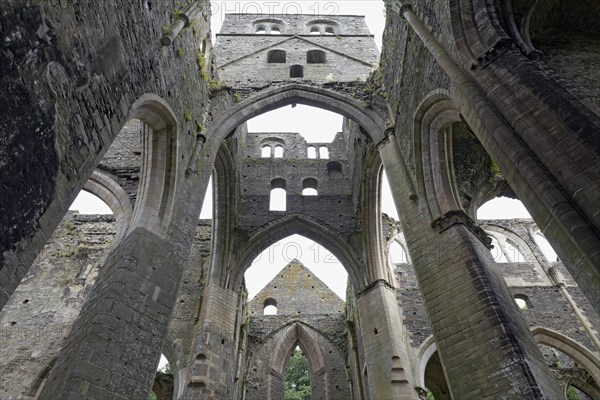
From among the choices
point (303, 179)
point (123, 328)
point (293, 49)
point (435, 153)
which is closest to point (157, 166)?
point (123, 328)

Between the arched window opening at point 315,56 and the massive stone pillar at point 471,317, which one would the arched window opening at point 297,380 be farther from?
the massive stone pillar at point 471,317

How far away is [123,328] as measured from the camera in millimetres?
4562

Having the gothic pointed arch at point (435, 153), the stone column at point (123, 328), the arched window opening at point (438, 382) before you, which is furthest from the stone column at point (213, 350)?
the arched window opening at point (438, 382)

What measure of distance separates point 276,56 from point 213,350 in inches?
338

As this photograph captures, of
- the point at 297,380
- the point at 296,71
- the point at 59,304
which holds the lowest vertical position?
the point at 59,304

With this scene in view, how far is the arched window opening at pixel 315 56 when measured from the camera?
1293 cm

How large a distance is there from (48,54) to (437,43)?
15.0 ft

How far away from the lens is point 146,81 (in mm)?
5535

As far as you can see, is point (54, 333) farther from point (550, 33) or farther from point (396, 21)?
point (550, 33)

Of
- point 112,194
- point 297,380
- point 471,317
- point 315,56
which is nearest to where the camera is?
point 471,317

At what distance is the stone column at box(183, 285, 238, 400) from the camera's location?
8727 mm

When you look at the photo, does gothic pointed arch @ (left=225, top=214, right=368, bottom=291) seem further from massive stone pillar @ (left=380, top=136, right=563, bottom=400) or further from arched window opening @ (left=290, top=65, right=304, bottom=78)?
massive stone pillar @ (left=380, top=136, right=563, bottom=400)

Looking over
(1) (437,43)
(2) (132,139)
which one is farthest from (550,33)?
(2) (132,139)

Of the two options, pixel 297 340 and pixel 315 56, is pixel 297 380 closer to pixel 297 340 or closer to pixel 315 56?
pixel 297 340
